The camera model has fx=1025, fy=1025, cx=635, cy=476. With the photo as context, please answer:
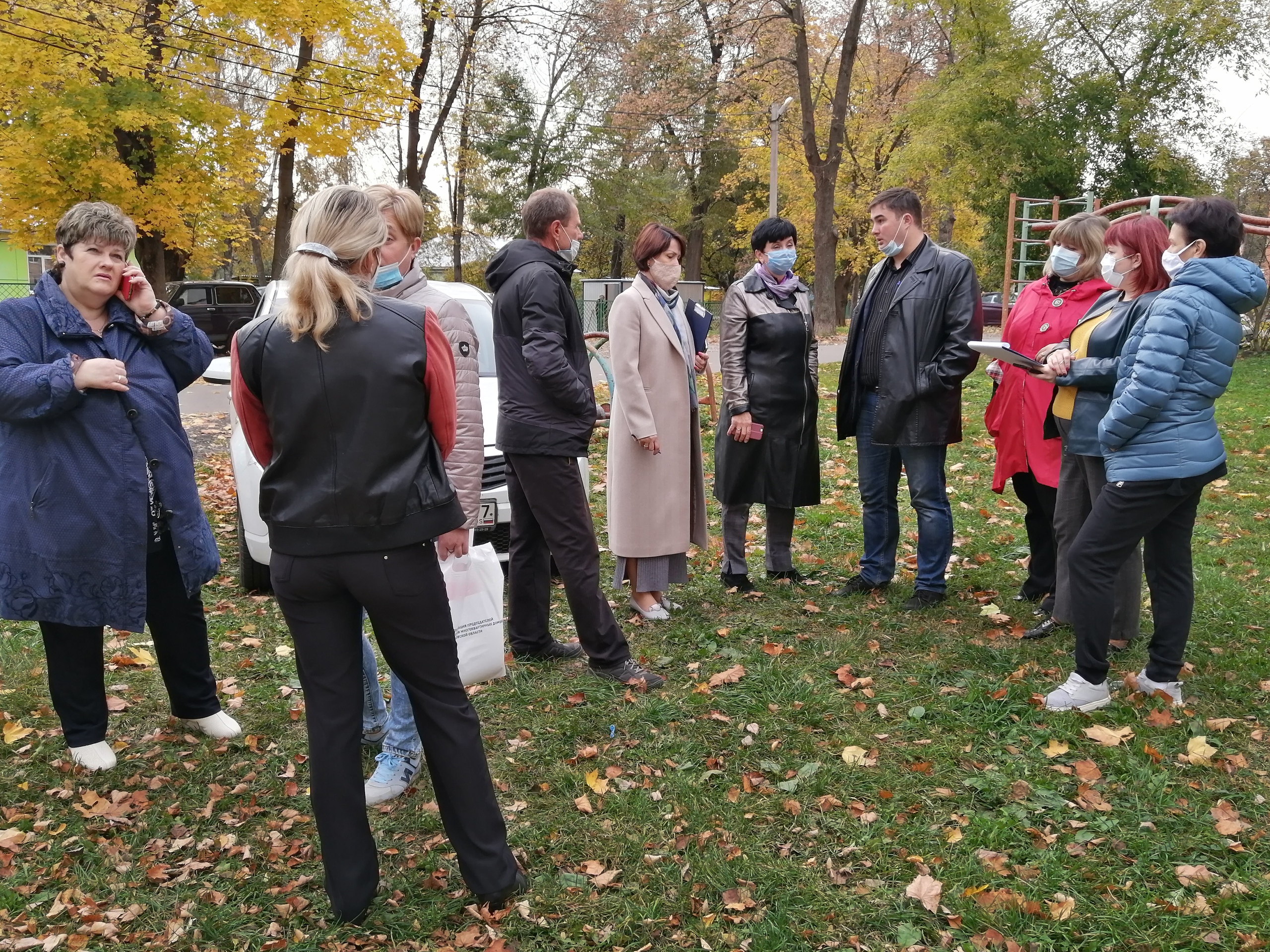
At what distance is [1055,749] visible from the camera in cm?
409

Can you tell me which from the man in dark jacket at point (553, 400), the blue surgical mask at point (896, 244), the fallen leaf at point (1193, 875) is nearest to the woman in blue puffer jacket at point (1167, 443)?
the fallen leaf at point (1193, 875)

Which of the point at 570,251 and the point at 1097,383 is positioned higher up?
the point at 570,251

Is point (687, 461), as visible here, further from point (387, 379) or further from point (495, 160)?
point (495, 160)

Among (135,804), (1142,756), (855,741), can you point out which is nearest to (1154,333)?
(1142,756)

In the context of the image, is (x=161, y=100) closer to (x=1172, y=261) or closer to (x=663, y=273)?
(x=663, y=273)

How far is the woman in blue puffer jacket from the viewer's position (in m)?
4.06

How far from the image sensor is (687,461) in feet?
18.9

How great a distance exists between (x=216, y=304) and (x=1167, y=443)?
22697mm

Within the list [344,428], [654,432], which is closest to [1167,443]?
[654,432]

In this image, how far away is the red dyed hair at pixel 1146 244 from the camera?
440 cm

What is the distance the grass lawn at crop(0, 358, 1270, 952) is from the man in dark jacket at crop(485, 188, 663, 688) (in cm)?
34

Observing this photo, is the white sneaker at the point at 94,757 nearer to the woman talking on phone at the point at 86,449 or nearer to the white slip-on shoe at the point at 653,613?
the woman talking on phone at the point at 86,449

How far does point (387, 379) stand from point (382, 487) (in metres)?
0.30

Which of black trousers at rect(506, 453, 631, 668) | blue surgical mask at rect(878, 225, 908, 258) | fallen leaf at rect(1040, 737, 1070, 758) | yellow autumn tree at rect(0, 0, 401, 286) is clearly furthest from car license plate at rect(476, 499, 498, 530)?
yellow autumn tree at rect(0, 0, 401, 286)
